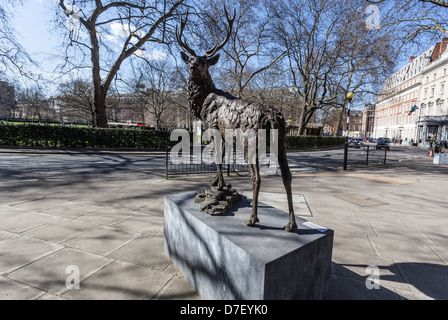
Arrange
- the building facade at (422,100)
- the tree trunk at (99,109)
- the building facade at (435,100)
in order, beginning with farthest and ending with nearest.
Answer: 1. the building facade at (422,100)
2. the building facade at (435,100)
3. the tree trunk at (99,109)

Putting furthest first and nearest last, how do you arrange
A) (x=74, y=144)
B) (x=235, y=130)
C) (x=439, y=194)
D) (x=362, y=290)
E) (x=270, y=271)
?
(x=74, y=144), (x=439, y=194), (x=235, y=130), (x=362, y=290), (x=270, y=271)

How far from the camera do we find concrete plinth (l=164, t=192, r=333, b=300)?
1895 mm

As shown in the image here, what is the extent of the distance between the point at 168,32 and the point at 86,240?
59.8 ft

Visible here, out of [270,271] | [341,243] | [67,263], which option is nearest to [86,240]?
[67,263]

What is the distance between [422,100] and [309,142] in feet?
157

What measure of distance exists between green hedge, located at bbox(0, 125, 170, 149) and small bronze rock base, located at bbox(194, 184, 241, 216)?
16973mm

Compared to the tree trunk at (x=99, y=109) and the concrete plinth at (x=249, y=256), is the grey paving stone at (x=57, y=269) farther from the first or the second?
the tree trunk at (x=99, y=109)

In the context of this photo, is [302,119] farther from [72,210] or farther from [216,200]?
[216,200]

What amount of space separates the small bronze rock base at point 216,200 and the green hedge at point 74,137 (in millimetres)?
16973

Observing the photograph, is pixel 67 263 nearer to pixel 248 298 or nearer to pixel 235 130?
pixel 248 298

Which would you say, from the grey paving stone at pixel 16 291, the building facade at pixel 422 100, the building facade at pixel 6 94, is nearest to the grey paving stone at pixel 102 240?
the grey paving stone at pixel 16 291

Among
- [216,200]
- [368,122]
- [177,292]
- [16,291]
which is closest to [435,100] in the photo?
[368,122]

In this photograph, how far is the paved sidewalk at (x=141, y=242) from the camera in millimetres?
2520

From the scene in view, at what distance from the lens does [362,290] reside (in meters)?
2.57
